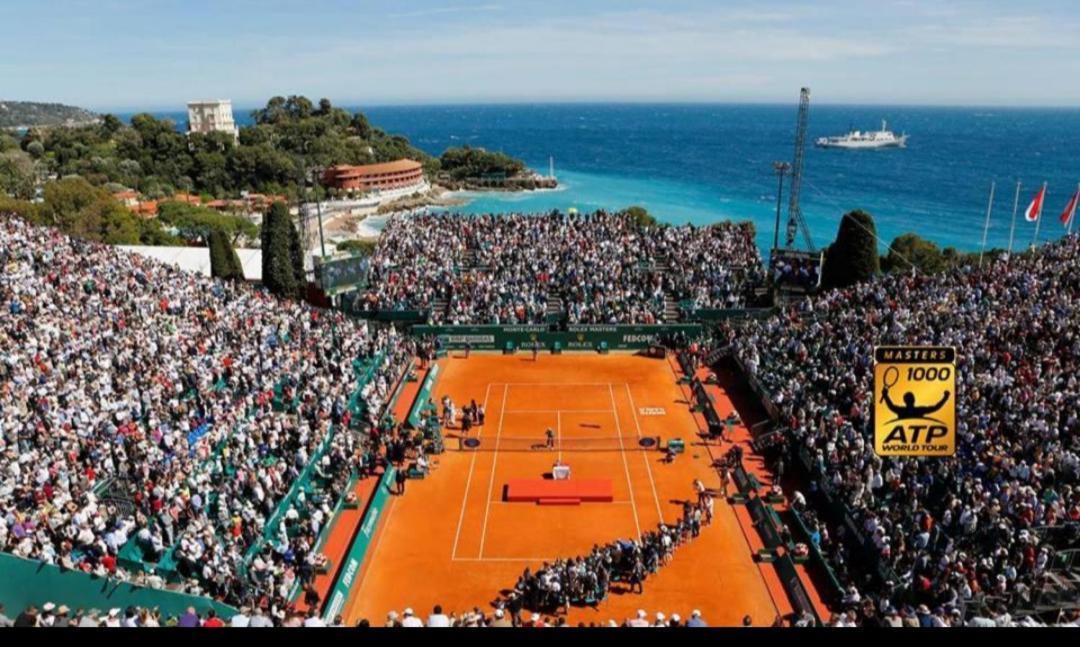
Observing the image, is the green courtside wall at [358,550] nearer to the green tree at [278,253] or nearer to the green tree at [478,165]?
the green tree at [278,253]

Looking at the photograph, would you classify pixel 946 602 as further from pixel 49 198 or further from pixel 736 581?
pixel 49 198

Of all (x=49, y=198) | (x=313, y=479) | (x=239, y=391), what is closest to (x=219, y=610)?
(x=313, y=479)

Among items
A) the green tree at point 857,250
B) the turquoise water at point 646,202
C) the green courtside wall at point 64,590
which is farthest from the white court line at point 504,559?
the turquoise water at point 646,202

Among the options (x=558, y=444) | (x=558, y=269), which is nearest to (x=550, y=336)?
(x=558, y=269)

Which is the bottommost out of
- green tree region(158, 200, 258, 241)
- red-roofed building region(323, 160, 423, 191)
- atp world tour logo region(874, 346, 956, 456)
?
green tree region(158, 200, 258, 241)

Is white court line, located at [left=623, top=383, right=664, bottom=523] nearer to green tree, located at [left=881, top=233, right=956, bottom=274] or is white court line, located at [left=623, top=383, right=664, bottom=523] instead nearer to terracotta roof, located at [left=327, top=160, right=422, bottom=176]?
green tree, located at [left=881, top=233, right=956, bottom=274]

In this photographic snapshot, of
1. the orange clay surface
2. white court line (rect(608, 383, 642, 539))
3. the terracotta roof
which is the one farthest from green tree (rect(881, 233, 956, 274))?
the terracotta roof

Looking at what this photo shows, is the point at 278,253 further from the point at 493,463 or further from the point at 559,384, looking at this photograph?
the point at 493,463
